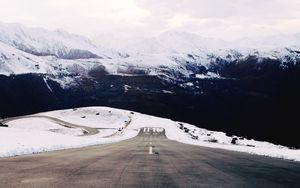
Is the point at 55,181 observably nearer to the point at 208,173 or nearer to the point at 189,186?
the point at 189,186

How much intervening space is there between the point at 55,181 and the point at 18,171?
2.87m

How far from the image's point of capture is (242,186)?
37.8 feet

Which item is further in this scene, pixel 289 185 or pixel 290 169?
pixel 290 169

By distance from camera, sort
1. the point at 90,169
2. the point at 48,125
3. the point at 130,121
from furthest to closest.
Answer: the point at 130,121 < the point at 48,125 < the point at 90,169

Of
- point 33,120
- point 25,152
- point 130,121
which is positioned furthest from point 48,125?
point 25,152

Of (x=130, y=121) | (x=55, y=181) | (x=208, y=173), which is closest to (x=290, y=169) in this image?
(x=208, y=173)

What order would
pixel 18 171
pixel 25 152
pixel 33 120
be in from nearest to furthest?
pixel 18 171
pixel 25 152
pixel 33 120

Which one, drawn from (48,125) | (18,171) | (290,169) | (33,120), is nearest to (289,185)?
(290,169)

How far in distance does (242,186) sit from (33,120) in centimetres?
14080

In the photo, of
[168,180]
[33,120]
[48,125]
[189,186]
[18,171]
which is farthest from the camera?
[33,120]

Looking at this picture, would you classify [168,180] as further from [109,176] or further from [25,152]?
[25,152]

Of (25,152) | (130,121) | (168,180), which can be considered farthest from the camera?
(130,121)

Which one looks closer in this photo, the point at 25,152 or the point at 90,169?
the point at 90,169

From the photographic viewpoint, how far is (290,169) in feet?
52.6
